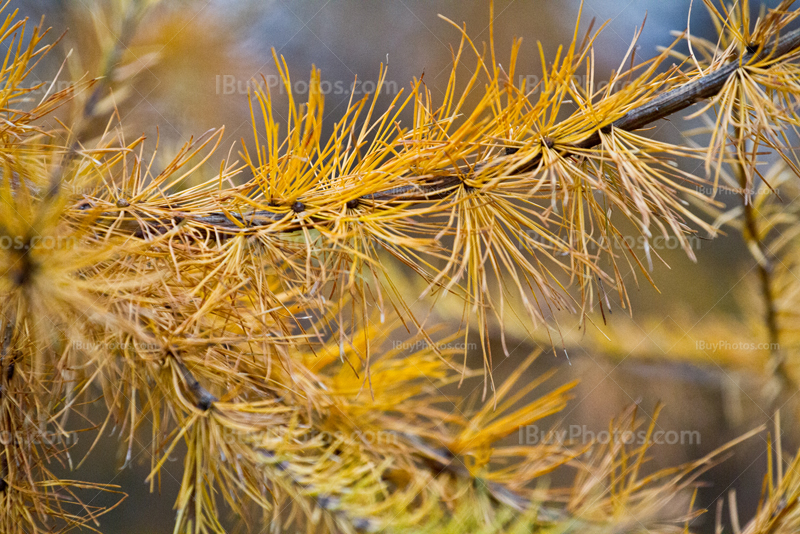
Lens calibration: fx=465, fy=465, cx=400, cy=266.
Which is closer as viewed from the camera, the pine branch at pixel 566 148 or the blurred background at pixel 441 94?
the pine branch at pixel 566 148

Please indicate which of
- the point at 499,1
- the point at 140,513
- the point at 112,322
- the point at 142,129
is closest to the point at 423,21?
the point at 499,1

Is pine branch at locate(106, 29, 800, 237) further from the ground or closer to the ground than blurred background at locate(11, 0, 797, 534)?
closer to the ground

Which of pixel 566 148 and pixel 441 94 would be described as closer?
pixel 566 148

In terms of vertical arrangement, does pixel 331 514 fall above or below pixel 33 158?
below

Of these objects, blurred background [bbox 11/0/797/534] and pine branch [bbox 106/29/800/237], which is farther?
blurred background [bbox 11/0/797/534]

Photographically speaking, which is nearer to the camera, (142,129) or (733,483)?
(142,129)

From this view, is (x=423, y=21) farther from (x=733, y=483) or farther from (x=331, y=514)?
(x=733, y=483)

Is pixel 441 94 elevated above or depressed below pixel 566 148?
above

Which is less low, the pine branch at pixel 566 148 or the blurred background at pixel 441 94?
the blurred background at pixel 441 94
